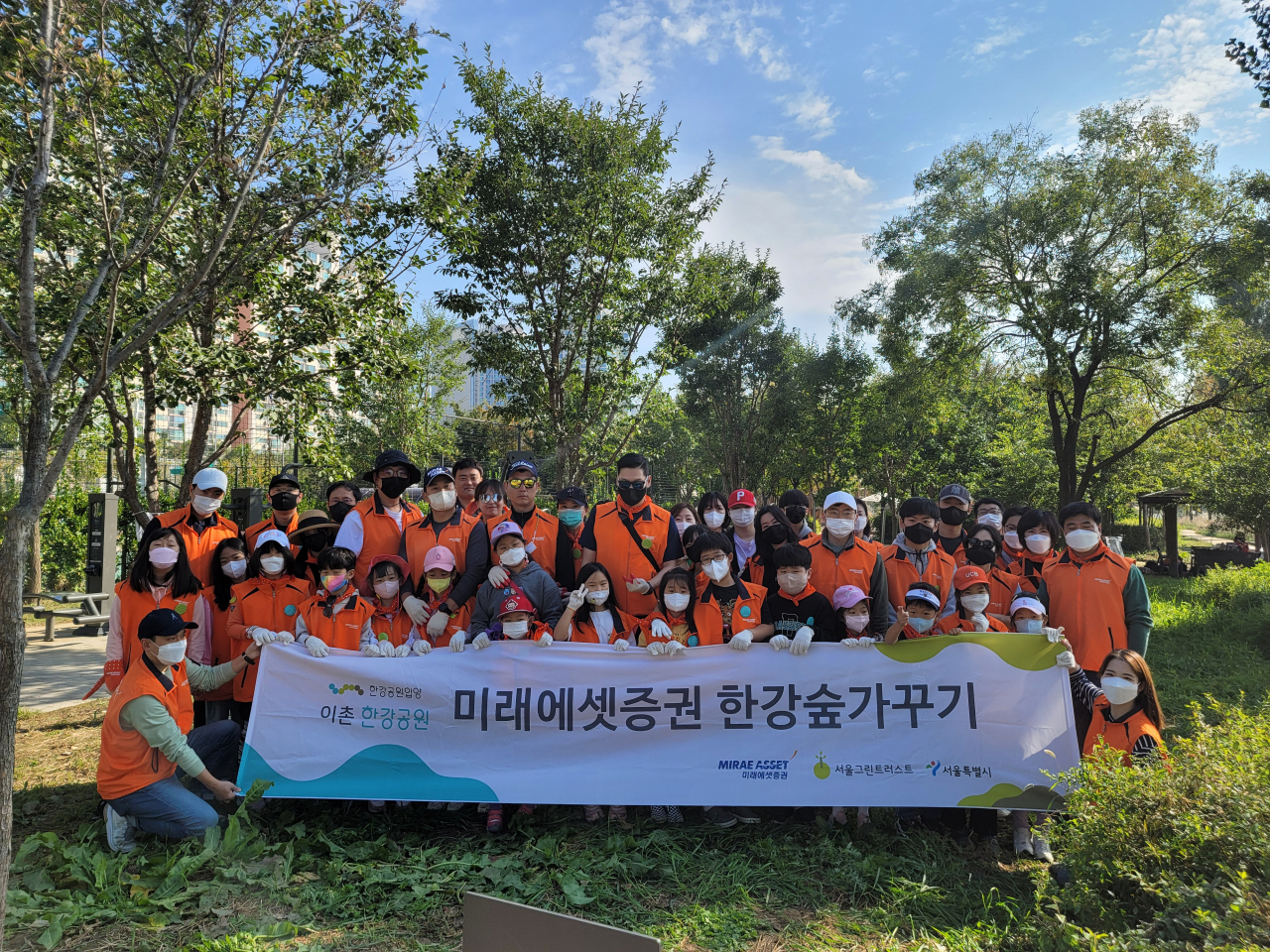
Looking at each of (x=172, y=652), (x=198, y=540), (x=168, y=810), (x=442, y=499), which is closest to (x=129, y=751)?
(x=168, y=810)

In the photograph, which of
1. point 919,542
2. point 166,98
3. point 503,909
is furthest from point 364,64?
point 503,909

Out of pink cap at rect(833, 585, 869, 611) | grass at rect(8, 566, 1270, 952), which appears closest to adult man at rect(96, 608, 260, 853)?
grass at rect(8, 566, 1270, 952)

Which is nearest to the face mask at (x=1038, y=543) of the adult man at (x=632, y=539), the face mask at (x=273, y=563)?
the adult man at (x=632, y=539)

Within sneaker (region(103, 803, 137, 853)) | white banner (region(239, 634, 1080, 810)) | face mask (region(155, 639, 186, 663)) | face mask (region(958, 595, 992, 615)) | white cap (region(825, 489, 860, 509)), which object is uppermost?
white cap (region(825, 489, 860, 509))

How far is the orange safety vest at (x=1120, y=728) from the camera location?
4.18 m

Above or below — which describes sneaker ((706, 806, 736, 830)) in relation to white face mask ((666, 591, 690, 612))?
below

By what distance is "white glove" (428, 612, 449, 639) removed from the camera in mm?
5043

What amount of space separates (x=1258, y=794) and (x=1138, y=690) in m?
1.32

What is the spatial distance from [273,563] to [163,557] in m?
0.65

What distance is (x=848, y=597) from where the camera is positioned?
15.8 feet

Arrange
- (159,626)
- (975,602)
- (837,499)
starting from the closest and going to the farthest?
(159,626), (975,602), (837,499)

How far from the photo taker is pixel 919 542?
5.41 m

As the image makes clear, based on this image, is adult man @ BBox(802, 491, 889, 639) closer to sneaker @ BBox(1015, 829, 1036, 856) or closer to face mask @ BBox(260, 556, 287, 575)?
sneaker @ BBox(1015, 829, 1036, 856)

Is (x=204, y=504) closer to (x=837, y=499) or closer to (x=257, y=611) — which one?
(x=257, y=611)
